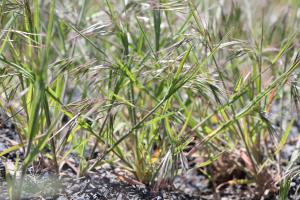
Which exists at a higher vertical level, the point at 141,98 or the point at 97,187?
the point at 141,98

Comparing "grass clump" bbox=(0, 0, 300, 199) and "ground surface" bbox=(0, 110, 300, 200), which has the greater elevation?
"grass clump" bbox=(0, 0, 300, 199)

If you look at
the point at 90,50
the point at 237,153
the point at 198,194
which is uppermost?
the point at 90,50

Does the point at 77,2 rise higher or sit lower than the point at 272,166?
higher

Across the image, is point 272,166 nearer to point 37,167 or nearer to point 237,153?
point 237,153

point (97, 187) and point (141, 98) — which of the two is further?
point (141, 98)

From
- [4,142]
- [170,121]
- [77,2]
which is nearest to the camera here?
[170,121]

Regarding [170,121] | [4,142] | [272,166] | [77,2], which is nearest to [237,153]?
[272,166]

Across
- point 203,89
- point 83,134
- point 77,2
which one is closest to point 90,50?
point 77,2

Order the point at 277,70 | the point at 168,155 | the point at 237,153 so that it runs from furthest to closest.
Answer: the point at 277,70 → the point at 237,153 → the point at 168,155

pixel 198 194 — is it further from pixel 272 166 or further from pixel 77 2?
pixel 77 2

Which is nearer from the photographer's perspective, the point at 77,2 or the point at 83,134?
the point at 83,134

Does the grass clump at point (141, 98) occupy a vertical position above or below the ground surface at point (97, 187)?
above
